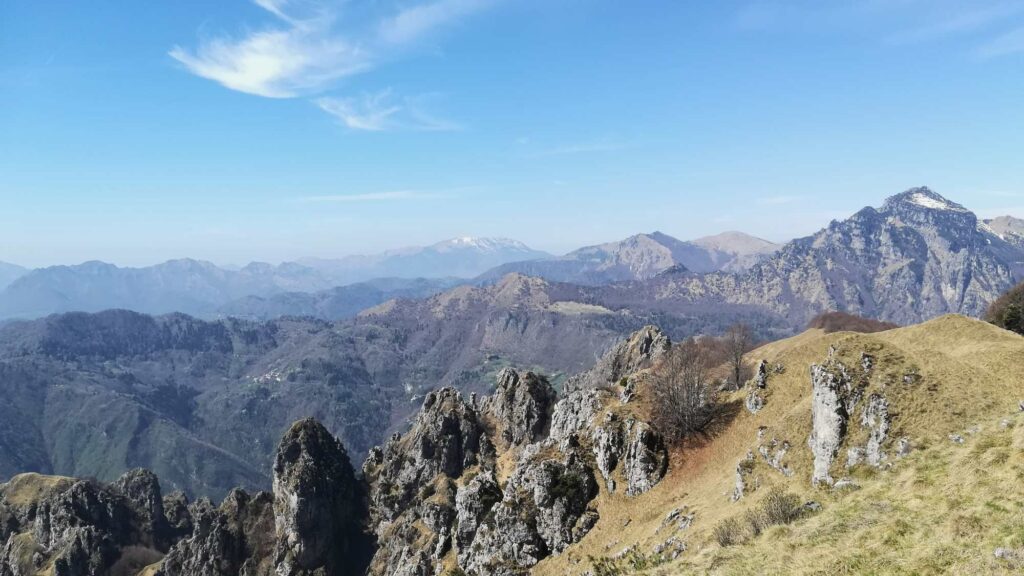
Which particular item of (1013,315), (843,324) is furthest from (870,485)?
(843,324)

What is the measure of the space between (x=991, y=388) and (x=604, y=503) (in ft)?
125

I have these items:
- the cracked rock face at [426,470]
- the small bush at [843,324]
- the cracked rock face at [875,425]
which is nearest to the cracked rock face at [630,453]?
the cracked rock face at [875,425]

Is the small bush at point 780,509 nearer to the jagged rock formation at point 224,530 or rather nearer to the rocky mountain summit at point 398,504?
the rocky mountain summit at point 398,504

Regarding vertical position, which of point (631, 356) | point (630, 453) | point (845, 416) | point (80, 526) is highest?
point (845, 416)

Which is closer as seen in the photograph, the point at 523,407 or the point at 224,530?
the point at 523,407

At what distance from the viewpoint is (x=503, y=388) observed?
126438 millimetres

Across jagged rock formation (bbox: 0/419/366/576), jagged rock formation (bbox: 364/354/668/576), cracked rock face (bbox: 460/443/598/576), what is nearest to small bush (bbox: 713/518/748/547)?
jagged rock formation (bbox: 364/354/668/576)

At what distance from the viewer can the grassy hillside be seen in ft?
86.8

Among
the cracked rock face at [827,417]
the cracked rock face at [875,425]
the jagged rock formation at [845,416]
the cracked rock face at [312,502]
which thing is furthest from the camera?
the cracked rock face at [312,502]

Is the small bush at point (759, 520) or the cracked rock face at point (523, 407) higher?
Result: the small bush at point (759, 520)

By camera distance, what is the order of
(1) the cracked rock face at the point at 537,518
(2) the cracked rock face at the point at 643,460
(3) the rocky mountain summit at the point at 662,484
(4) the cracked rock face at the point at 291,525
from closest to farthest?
(3) the rocky mountain summit at the point at 662,484 → (2) the cracked rock face at the point at 643,460 → (1) the cracked rock face at the point at 537,518 → (4) the cracked rock face at the point at 291,525

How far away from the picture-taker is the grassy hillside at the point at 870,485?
2647 cm

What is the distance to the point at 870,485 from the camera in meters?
36.8

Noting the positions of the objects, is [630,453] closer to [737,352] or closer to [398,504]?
[737,352]
